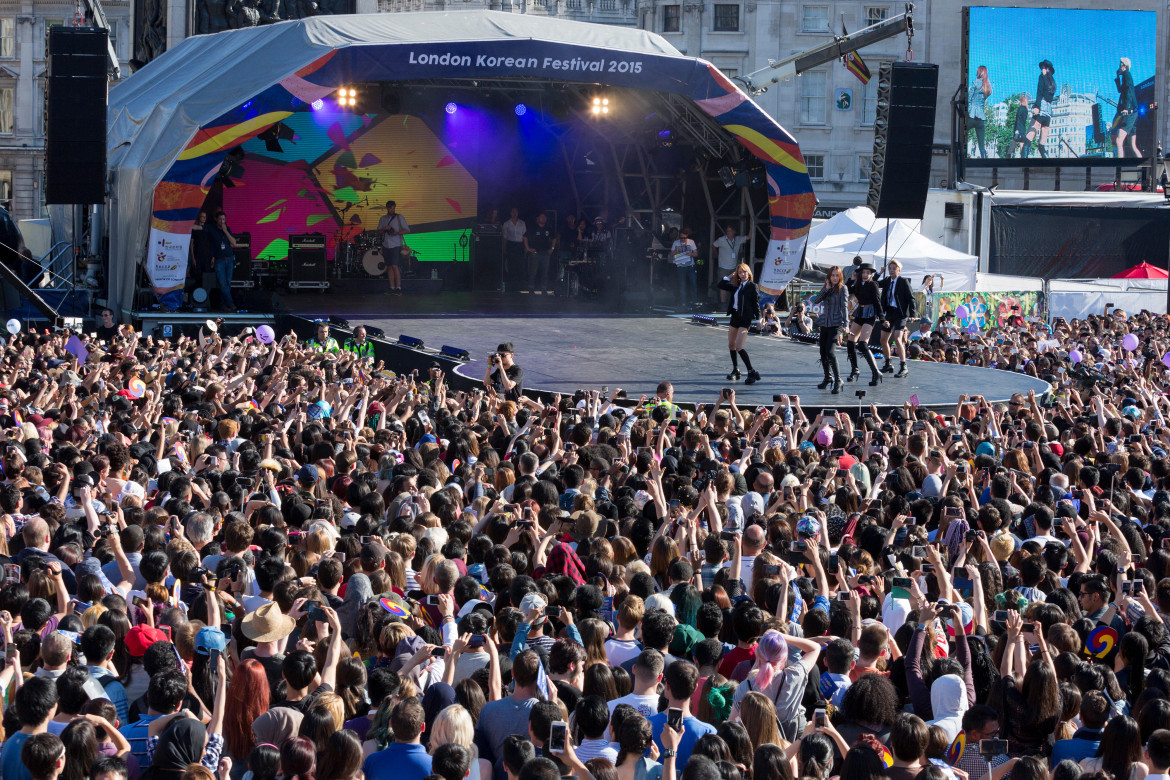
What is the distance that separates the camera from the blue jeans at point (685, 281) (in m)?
23.8

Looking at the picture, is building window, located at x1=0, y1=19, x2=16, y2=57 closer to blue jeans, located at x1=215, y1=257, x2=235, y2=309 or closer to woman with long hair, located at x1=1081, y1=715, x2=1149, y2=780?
blue jeans, located at x1=215, y1=257, x2=235, y2=309

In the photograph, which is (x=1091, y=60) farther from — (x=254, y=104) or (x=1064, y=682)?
(x=1064, y=682)

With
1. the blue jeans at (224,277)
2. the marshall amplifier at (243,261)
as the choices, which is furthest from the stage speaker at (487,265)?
the blue jeans at (224,277)

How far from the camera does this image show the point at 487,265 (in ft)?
83.6

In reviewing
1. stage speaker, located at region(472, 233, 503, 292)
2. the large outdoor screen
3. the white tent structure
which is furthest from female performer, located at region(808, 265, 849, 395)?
the large outdoor screen

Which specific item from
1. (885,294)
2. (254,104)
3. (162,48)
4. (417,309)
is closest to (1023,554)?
(885,294)

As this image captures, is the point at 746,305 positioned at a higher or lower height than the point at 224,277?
lower

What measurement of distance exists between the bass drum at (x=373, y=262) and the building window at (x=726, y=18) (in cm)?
2697

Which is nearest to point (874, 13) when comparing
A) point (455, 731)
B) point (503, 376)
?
point (503, 376)

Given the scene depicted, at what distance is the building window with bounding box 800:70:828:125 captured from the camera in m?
48.8

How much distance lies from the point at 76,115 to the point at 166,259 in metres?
2.28

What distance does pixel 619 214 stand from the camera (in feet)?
82.5

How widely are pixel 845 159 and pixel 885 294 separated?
35273 mm

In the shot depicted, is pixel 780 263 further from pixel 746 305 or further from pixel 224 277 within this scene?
pixel 224 277
